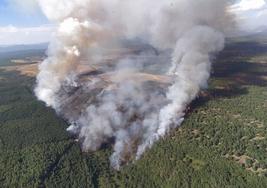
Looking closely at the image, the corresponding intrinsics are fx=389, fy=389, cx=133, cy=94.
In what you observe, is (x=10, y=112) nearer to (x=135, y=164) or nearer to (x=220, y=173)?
(x=135, y=164)

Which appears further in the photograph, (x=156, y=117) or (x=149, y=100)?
(x=149, y=100)

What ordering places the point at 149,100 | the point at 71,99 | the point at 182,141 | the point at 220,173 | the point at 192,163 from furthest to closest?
the point at 71,99 → the point at 149,100 → the point at 182,141 → the point at 192,163 → the point at 220,173

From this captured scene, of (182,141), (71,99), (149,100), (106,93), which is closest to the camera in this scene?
(182,141)

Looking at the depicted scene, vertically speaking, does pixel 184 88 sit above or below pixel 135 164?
above

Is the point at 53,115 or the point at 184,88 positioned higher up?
the point at 184,88

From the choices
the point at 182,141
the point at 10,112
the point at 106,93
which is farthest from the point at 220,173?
the point at 10,112

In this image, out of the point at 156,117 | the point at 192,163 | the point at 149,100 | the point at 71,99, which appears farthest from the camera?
the point at 71,99

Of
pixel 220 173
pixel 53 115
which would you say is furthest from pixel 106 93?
pixel 220 173

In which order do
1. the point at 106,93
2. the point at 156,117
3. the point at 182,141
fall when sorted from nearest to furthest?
the point at 182,141 < the point at 156,117 < the point at 106,93

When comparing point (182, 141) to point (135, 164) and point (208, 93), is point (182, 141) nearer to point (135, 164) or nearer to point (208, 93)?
point (135, 164)
